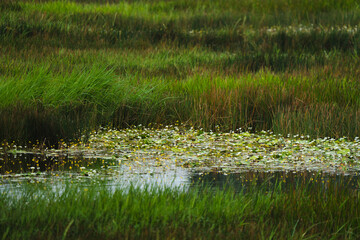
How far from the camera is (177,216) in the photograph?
15.8 ft

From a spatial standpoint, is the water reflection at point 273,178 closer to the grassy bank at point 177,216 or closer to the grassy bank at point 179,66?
the grassy bank at point 177,216

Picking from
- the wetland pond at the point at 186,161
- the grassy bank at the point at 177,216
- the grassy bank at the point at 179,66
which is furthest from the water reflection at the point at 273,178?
the grassy bank at the point at 179,66

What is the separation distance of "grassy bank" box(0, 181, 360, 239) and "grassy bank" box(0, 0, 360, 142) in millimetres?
4851

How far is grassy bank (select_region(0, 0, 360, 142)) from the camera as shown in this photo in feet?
35.9

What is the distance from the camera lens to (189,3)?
25.1m

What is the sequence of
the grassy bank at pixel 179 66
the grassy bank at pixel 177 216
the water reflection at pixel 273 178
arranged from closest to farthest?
the grassy bank at pixel 177 216
the water reflection at pixel 273 178
the grassy bank at pixel 179 66

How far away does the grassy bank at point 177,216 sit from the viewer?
446 cm

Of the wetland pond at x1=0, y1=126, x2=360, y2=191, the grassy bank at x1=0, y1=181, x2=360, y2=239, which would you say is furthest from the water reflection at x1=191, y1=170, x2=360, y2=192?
the grassy bank at x1=0, y1=181, x2=360, y2=239

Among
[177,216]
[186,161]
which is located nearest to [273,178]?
[186,161]

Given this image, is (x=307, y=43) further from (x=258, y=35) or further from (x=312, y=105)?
(x=312, y=105)

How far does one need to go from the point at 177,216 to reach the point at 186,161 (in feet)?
11.9

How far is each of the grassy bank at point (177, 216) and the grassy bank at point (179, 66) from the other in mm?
4851

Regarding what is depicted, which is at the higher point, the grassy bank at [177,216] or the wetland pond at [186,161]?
the wetland pond at [186,161]

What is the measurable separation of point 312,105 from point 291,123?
2.19 ft
